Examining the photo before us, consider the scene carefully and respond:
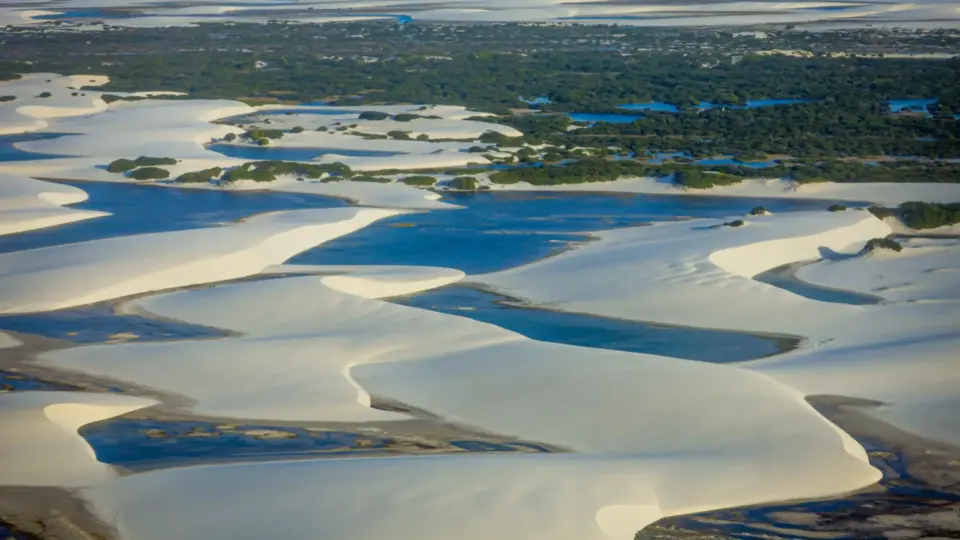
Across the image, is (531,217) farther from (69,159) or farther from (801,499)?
(801,499)

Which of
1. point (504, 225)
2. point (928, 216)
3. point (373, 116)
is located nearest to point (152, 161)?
point (373, 116)

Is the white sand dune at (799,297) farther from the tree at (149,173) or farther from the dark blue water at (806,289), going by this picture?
the tree at (149,173)

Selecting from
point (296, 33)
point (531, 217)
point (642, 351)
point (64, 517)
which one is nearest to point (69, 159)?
point (531, 217)

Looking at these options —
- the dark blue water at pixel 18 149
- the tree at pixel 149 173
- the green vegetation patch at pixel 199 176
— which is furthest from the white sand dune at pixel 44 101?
the green vegetation patch at pixel 199 176

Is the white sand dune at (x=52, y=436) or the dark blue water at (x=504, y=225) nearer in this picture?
the white sand dune at (x=52, y=436)

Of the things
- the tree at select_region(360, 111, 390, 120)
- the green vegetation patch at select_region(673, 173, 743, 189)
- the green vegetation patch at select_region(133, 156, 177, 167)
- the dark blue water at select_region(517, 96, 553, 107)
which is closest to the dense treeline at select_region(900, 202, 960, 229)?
the green vegetation patch at select_region(673, 173, 743, 189)

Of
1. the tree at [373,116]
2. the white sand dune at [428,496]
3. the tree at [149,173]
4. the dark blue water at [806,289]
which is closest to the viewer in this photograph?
the white sand dune at [428,496]

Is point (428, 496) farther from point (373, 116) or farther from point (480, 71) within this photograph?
point (480, 71)
